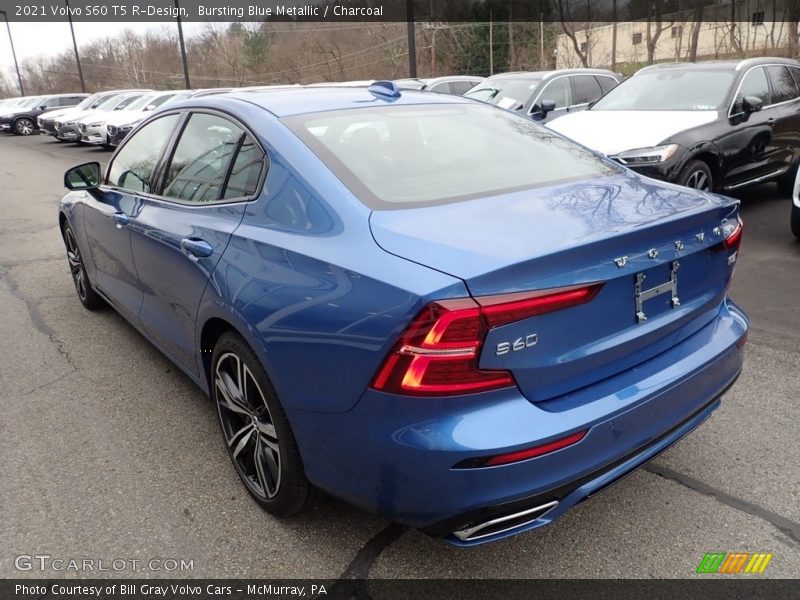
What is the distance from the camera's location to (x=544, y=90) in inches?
404

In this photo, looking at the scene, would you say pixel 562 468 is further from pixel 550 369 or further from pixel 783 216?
pixel 783 216

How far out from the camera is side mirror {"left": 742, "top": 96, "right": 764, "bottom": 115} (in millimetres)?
6680

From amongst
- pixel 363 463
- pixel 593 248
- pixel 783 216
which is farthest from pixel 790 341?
pixel 783 216

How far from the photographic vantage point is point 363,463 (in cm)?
197

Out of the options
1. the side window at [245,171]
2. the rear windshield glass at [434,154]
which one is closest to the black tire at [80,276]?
the side window at [245,171]

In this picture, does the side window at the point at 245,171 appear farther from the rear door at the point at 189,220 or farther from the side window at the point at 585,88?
the side window at the point at 585,88

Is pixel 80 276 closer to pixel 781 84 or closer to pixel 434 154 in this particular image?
pixel 434 154

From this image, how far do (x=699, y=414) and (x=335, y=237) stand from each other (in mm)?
1433

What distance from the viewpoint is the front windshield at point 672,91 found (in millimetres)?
7047

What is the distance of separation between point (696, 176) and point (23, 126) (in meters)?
34.9

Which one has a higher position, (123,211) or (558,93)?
(558,93)

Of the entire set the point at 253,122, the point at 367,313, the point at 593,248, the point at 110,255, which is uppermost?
the point at 253,122

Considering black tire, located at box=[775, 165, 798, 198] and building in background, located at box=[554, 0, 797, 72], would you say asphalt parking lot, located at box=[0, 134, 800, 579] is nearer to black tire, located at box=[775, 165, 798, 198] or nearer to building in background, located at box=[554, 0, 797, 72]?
black tire, located at box=[775, 165, 798, 198]

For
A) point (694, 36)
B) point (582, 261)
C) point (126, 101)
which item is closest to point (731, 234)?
point (582, 261)
